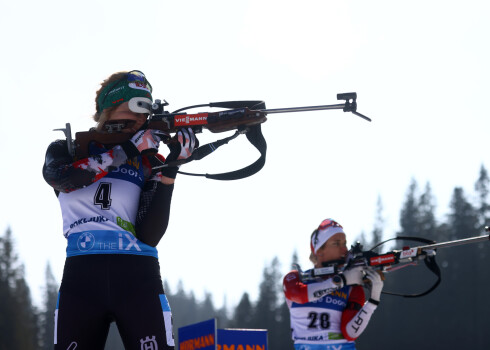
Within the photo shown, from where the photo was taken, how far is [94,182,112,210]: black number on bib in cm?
457

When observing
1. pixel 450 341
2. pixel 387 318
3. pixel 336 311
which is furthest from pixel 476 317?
pixel 336 311

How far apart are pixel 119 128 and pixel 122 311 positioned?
4.12 ft

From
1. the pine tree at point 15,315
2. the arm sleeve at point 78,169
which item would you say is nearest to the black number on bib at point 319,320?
the arm sleeve at point 78,169

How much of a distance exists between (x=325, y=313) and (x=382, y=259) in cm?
73

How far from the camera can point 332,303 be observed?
674cm

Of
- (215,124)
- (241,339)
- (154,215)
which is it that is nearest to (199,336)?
(241,339)

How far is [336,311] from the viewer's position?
22.0ft

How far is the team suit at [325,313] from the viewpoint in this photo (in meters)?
6.52

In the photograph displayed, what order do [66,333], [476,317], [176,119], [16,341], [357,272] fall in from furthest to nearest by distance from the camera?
[476,317] → [16,341] → [357,272] → [176,119] → [66,333]

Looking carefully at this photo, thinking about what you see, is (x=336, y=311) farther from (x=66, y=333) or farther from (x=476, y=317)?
(x=476, y=317)

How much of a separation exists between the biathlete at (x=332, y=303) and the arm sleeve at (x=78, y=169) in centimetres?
272

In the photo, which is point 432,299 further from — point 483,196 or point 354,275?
point 354,275

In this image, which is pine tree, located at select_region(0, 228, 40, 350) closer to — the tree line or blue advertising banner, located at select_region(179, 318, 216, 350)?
the tree line

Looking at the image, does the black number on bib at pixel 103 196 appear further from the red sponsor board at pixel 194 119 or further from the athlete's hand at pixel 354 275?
the athlete's hand at pixel 354 275
